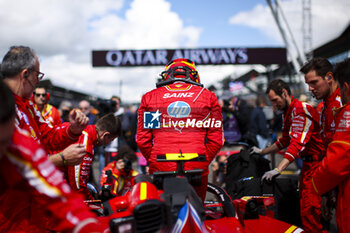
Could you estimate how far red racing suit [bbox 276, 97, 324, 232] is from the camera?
10.9 ft

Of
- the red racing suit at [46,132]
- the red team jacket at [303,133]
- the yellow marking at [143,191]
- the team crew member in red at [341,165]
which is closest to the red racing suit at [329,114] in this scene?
the red team jacket at [303,133]

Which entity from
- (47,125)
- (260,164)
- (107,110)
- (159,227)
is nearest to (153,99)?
(47,125)

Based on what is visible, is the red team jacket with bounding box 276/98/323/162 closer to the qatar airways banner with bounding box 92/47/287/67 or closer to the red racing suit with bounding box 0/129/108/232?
the red racing suit with bounding box 0/129/108/232

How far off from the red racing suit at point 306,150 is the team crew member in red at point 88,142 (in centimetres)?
193

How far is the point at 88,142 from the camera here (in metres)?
3.16

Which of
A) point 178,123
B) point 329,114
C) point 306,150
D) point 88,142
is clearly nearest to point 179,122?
point 178,123

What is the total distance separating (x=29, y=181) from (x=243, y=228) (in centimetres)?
160

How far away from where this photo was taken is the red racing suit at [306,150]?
331 cm

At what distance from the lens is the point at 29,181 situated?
1.38 m

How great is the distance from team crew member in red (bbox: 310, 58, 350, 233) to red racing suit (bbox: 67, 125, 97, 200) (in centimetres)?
206

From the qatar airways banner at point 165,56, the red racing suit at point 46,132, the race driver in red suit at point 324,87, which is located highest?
the qatar airways banner at point 165,56

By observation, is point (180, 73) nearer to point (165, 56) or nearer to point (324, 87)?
point (324, 87)

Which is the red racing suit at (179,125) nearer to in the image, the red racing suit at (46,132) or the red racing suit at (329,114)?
the red racing suit at (46,132)

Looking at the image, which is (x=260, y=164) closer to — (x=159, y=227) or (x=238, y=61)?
(x=159, y=227)
